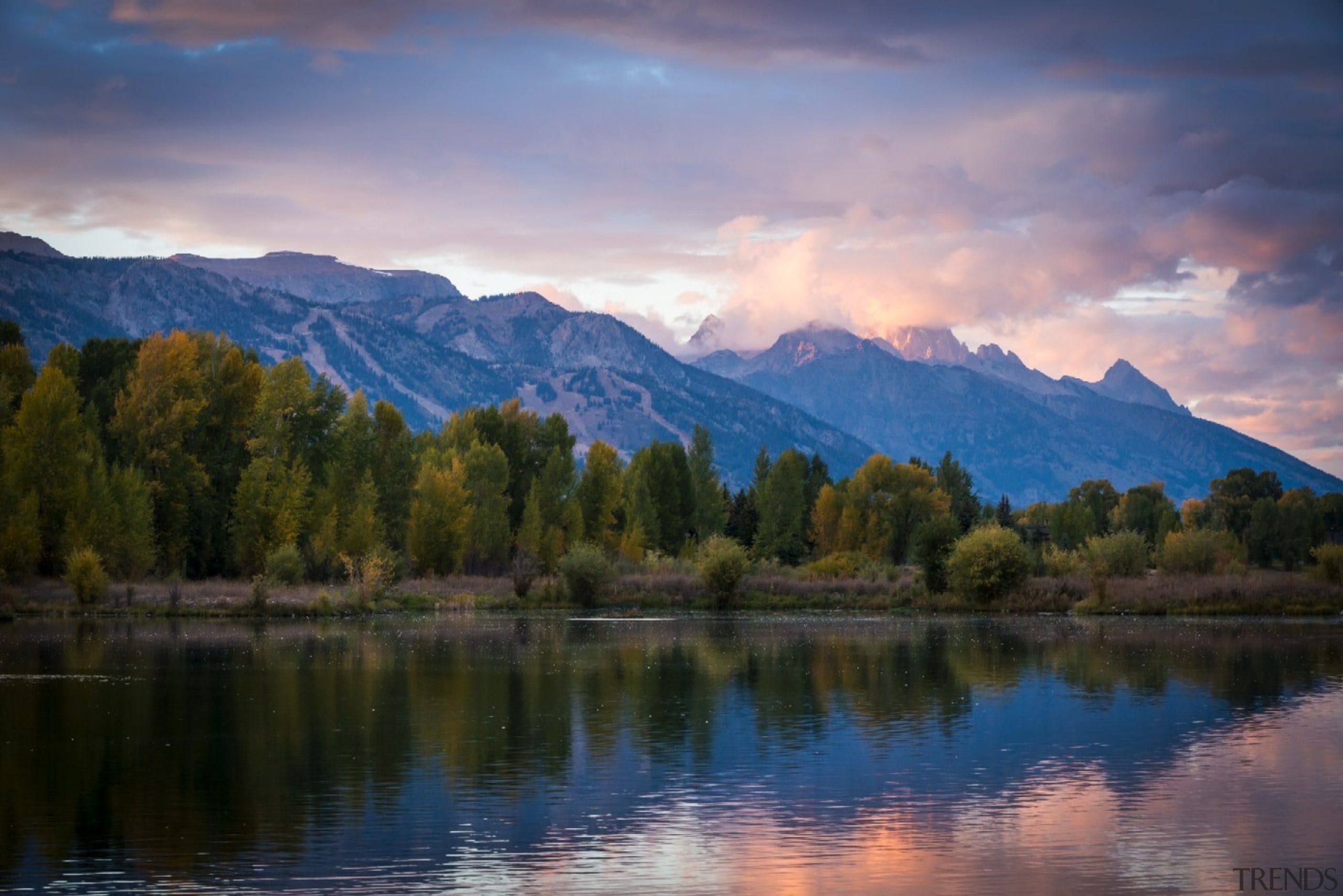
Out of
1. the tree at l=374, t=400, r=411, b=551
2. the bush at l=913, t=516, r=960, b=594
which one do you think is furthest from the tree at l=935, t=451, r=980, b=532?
the tree at l=374, t=400, r=411, b=551

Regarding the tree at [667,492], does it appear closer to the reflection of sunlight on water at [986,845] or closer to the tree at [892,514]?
the tree at [892,514]

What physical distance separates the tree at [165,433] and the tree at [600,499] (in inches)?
1590

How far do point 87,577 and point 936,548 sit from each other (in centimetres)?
4972

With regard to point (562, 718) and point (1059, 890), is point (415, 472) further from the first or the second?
point (1059, 890)

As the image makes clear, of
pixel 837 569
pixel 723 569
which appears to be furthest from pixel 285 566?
pixel 837 569

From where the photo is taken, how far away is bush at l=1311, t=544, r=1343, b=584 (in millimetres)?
81000

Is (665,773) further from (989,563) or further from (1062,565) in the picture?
(1062,565)

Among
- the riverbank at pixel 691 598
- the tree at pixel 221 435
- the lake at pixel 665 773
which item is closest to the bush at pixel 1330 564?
the riverbank at pixel 691 598

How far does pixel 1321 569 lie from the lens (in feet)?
269

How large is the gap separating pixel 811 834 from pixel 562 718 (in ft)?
45.3

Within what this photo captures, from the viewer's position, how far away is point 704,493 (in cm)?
14025

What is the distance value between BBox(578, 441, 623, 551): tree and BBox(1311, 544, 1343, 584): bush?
197ft

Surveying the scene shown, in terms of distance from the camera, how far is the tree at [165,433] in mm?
88250

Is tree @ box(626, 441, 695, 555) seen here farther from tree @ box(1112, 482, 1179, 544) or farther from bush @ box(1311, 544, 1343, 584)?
tree @ box(1112, 482, 1179, 544)
